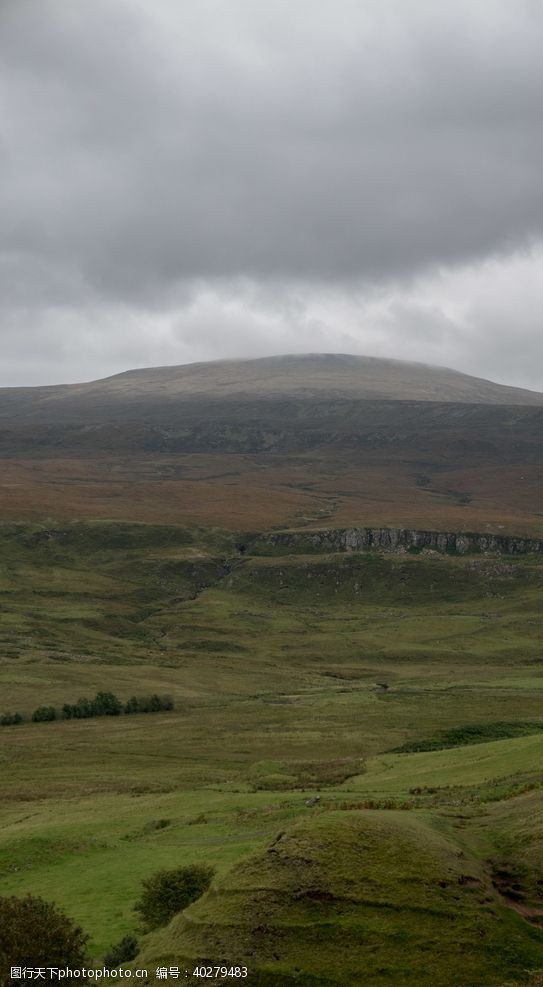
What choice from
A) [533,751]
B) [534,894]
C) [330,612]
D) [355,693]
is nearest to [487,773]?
[533,751]

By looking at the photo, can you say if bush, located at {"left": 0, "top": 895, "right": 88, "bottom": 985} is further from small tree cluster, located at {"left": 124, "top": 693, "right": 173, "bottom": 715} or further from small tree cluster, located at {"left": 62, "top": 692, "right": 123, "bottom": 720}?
small tree cluster, located at {"left": 124, "top": 693, "right": 173, "bottom": 715}

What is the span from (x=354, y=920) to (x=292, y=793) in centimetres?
3003

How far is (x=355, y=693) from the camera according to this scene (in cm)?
11888

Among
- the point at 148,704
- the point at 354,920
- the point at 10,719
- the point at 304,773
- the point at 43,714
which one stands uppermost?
the point at 354,920

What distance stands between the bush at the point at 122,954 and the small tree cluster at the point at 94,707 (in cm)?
7842

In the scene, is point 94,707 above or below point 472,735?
below

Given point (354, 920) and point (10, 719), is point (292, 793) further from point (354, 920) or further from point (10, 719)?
point (10, 719)

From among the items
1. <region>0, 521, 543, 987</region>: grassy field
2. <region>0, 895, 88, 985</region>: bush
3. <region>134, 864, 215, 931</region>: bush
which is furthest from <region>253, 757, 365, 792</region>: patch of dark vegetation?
<region>0, 895, 88, 985</region>: bush

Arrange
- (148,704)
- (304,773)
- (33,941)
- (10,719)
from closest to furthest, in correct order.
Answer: (33,941) → (304,773) → (10,719) → (148,704)

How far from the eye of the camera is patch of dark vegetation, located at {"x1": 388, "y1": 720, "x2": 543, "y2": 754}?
7869 cm

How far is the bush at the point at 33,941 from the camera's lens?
80.9ft

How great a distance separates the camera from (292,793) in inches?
2132

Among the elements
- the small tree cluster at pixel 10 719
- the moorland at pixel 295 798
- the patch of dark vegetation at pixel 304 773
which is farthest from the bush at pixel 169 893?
the small tree cluster at pixel 10 719

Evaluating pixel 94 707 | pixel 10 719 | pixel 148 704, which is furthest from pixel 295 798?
pixel 148 704
